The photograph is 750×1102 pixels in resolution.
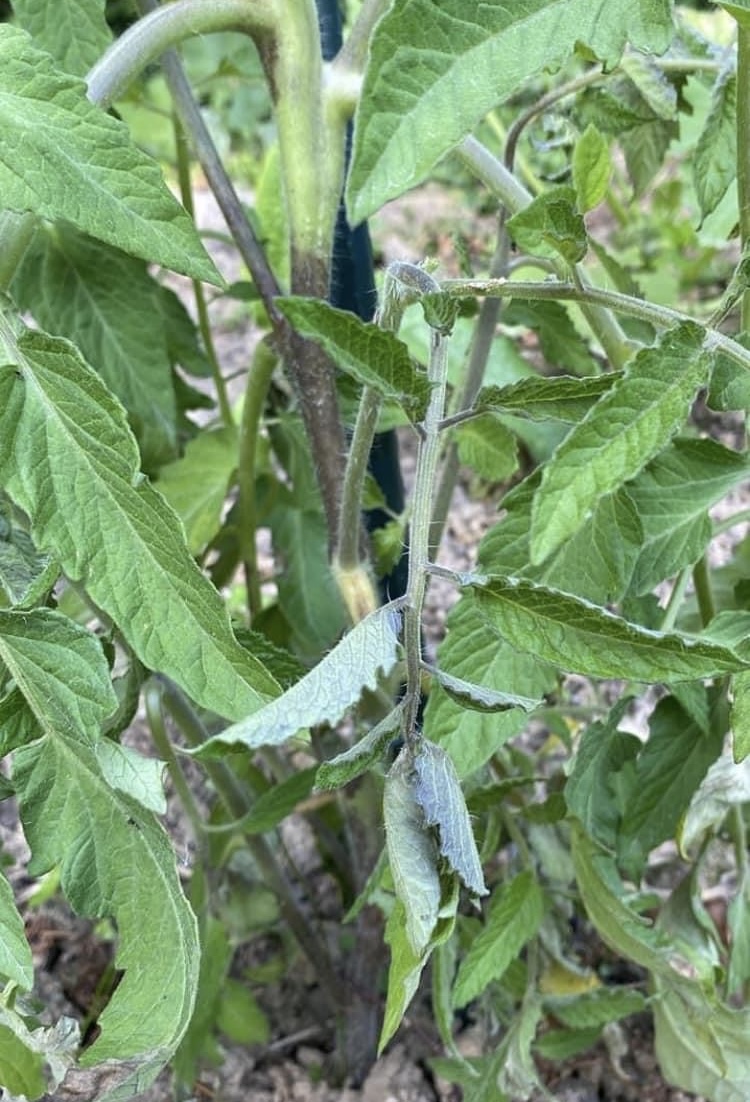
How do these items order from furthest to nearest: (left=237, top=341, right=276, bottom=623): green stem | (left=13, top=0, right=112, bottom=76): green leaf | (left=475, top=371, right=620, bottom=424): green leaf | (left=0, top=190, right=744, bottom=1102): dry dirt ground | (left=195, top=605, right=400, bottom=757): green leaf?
(left=0, top=190, right=744, bottom=1102): dry dirt ground, (left=237, top=341, right=276, bottom=623): green stem, (left=13, top=0, right=112, bottom=76): green leaf, (left=475, top=371, right=620, bottom=424): green leaf, (left=195, top=605, right=400, bottom=757): green leaf

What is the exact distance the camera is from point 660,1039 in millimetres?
728

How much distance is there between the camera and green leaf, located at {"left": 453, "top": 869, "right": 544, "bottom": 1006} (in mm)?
625

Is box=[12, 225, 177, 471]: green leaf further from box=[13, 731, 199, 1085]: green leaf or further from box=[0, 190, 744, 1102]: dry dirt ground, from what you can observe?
box=[0, 190, 744, 1102]: dry dirt ground

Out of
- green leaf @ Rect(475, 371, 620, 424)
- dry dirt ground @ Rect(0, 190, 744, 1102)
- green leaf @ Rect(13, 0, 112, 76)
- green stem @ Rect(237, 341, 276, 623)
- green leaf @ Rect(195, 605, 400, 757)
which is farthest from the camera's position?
dry dirt ground @ Rect(0, 190, 744, 1102)

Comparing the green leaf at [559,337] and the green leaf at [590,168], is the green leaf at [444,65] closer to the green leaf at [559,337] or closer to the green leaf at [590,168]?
the green leaf at [590,168]

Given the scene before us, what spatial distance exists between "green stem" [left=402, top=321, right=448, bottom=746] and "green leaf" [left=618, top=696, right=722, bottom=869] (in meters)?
0.27

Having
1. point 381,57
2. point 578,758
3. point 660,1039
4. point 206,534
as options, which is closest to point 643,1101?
point 660,1039

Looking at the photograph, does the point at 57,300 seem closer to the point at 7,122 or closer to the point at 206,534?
the point at 206,534

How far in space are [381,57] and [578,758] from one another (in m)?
0.41

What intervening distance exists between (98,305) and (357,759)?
0.40m

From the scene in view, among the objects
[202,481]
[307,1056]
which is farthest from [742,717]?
[307,1056]

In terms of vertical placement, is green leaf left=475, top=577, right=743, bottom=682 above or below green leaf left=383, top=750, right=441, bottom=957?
above

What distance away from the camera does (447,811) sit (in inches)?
15.5

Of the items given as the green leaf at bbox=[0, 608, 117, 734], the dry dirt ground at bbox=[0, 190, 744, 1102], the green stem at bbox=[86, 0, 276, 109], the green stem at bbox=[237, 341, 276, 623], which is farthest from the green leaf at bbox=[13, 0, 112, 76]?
the dry dirt ground at bbox=[0, 190, 744, 1102]
